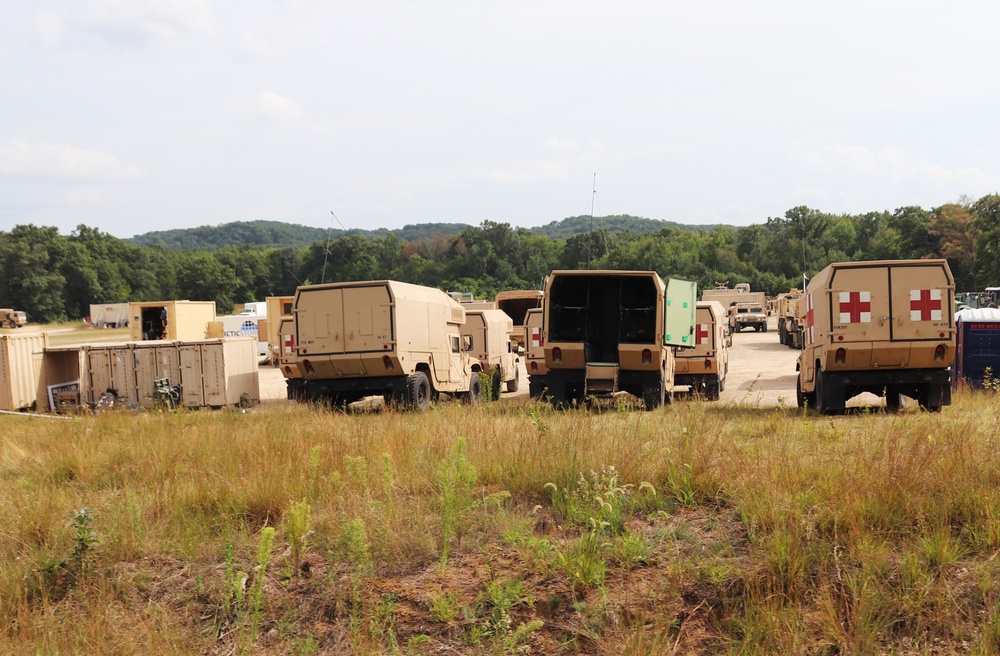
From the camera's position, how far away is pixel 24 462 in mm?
10039

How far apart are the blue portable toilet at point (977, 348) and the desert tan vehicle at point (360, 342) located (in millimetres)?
11500

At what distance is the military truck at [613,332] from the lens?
15.6 metres

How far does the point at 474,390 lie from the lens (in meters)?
20.2

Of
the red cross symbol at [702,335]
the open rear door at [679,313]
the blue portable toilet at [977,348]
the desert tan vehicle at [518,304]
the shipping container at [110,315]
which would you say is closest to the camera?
the open rear door at [679,313]

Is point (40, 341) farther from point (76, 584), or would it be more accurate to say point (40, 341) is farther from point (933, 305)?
point (933, 305)

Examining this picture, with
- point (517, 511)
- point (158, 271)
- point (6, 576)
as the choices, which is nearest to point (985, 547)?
point (517, 511)

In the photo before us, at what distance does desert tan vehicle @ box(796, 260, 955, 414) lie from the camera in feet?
44.2

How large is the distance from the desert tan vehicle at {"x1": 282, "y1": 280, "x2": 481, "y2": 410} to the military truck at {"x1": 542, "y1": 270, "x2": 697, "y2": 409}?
2709 millimetres

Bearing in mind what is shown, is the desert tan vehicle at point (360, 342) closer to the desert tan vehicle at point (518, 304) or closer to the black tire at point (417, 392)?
the black tire at point (417, 392)

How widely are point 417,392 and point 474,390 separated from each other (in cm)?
382

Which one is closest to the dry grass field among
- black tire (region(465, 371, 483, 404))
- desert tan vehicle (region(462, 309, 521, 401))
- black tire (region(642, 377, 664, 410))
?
black tire (region(642, 377, 664, 410))

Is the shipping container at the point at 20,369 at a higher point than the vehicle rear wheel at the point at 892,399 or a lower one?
higher

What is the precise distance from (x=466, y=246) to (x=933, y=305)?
4358 inches

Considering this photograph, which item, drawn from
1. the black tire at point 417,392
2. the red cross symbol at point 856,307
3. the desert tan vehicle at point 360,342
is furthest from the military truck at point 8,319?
the red cross symbol at point 856,307
